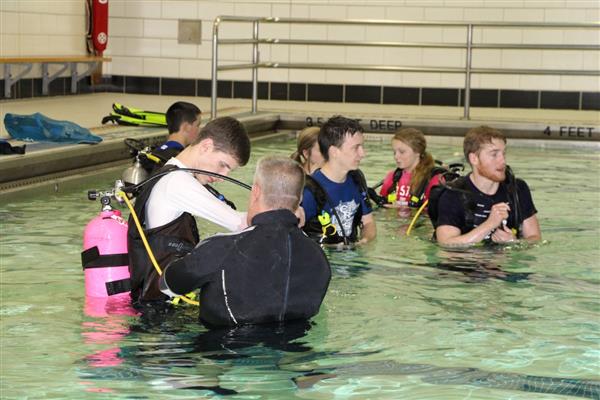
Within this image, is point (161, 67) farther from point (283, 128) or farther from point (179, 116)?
point (179, 116)

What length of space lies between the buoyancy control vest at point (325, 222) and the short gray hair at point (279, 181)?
1.93 m

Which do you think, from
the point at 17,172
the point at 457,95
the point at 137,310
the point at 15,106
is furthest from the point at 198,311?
the point at 457,95

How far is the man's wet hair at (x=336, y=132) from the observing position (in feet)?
22.5

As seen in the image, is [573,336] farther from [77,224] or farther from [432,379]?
[77,224]

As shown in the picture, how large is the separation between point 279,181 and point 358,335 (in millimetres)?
939

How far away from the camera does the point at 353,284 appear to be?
20.9 feet

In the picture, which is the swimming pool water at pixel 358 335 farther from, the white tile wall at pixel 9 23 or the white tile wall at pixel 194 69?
the white tile wall at pixel 194 69

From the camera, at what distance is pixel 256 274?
477 cm

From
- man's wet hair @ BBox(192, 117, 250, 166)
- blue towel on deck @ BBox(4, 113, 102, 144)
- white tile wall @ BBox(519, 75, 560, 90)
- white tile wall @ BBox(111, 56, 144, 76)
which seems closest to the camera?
man's wet hair @ BBox(192, 117, 250, 166)

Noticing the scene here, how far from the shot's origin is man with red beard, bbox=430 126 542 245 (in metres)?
7.08

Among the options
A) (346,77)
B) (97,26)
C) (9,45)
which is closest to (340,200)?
(9,45)

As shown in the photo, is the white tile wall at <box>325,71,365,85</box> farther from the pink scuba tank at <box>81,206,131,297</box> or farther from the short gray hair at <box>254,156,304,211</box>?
the short gray hair at <box>254,156,304,211</box>

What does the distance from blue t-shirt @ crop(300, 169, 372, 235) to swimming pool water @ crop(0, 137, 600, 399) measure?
23 cm

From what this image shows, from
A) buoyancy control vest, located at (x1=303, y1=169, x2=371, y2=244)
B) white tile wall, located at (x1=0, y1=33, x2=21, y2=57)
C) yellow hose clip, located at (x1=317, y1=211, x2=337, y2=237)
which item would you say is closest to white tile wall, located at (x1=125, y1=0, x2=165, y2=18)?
white tile wall, located at (x1=0, y1=33, x2=21, y2=57)
